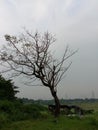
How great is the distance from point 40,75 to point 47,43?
303 centimetres

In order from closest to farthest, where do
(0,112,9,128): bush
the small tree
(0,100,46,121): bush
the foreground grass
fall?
1. the foreground grass
2. (0,112,9,128): bush
3. (0,100,46,121): bush
4. the small tree

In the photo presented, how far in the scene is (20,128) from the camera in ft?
59.5

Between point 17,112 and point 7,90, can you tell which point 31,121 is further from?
point 7,90

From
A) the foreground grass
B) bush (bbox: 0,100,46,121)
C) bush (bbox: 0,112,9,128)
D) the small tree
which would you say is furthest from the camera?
the small tree

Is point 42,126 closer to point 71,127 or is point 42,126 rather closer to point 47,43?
point 71,127

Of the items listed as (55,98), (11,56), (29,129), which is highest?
(11,56)

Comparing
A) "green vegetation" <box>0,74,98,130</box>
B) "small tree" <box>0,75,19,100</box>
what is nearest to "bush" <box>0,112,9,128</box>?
"green vegetation" <box>0,74,98,130</box>

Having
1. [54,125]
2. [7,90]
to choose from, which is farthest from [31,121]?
[7,90]

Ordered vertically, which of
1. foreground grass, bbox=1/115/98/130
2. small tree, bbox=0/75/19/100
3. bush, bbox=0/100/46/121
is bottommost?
foreground grass, bbox=1/115/98/130

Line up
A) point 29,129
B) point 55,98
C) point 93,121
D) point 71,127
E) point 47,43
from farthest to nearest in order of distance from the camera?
point 47,43 < point 55,98 < point 93,121 < point 71,127 < point 29,129

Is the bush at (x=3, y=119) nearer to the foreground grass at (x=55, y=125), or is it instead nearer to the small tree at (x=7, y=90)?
the foreground grass at (x=55, y=125)

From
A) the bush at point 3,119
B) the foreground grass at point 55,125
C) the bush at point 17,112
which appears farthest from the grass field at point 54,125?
the bush at point 17,112

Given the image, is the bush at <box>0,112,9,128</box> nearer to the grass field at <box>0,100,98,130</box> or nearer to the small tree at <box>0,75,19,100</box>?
the grass field at <box>0,100,98,130</box>

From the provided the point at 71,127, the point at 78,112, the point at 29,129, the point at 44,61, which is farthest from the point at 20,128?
the point at 78,112
